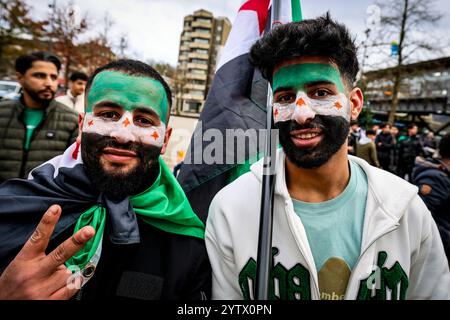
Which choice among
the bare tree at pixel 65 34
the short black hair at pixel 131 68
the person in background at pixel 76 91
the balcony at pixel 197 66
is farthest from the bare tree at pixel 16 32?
the balcony at pixel 197 66

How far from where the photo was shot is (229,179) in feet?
7.86

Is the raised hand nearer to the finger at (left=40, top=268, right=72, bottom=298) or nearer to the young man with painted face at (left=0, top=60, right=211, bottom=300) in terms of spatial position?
the finger at (left=40, top=268, right=72, bottom=298)

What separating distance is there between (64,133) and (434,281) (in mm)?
3314

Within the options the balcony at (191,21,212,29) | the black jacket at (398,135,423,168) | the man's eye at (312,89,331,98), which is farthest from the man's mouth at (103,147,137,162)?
the balcony at (191,21,212,29)

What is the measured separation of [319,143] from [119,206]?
3.56 feet

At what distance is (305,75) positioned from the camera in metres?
1.68

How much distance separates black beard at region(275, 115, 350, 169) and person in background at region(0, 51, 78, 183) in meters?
2.51

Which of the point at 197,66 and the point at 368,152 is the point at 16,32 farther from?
the point at 197,66

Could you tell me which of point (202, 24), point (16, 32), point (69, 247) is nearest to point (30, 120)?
point (69, 247)

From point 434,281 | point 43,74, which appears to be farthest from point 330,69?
point 43,74

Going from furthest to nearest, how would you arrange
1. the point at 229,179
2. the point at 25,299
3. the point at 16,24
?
the point at 16,24
the point at 229,179
the point at 25,299

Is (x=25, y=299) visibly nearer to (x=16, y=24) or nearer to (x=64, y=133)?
(x=64, y=133)
